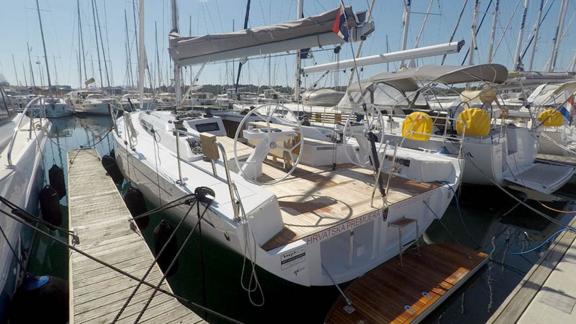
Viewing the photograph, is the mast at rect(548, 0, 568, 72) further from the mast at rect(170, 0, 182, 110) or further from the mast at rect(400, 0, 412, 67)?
the mast at rect(170, 0, 182, 110)

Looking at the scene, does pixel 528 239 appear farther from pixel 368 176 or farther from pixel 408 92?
pixel 408 92

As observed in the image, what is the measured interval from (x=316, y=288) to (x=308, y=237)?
131cm

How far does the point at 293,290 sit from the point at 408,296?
143 cm

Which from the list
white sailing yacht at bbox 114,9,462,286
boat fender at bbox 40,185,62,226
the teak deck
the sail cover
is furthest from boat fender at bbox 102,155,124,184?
the teak deck

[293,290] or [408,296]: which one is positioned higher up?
[408,296]

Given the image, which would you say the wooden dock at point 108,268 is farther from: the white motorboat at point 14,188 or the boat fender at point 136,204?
the white motorboat at point 14,188

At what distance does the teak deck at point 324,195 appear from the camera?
11.3ft

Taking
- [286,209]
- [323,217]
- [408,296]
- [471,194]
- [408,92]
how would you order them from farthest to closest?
[408,92]
[471,194]
[286,209]
[323,217]
[408,296]

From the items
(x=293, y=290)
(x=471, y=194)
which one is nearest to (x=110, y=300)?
(x=293, y=290)

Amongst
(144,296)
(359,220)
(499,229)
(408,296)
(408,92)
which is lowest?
(499,229)

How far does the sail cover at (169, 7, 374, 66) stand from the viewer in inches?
197

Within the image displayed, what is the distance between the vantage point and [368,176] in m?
5.29

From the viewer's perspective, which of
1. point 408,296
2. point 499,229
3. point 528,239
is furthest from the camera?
point 499,229

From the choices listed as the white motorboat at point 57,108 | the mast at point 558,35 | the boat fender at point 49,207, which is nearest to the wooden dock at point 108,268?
the boat fender at point 49,207
